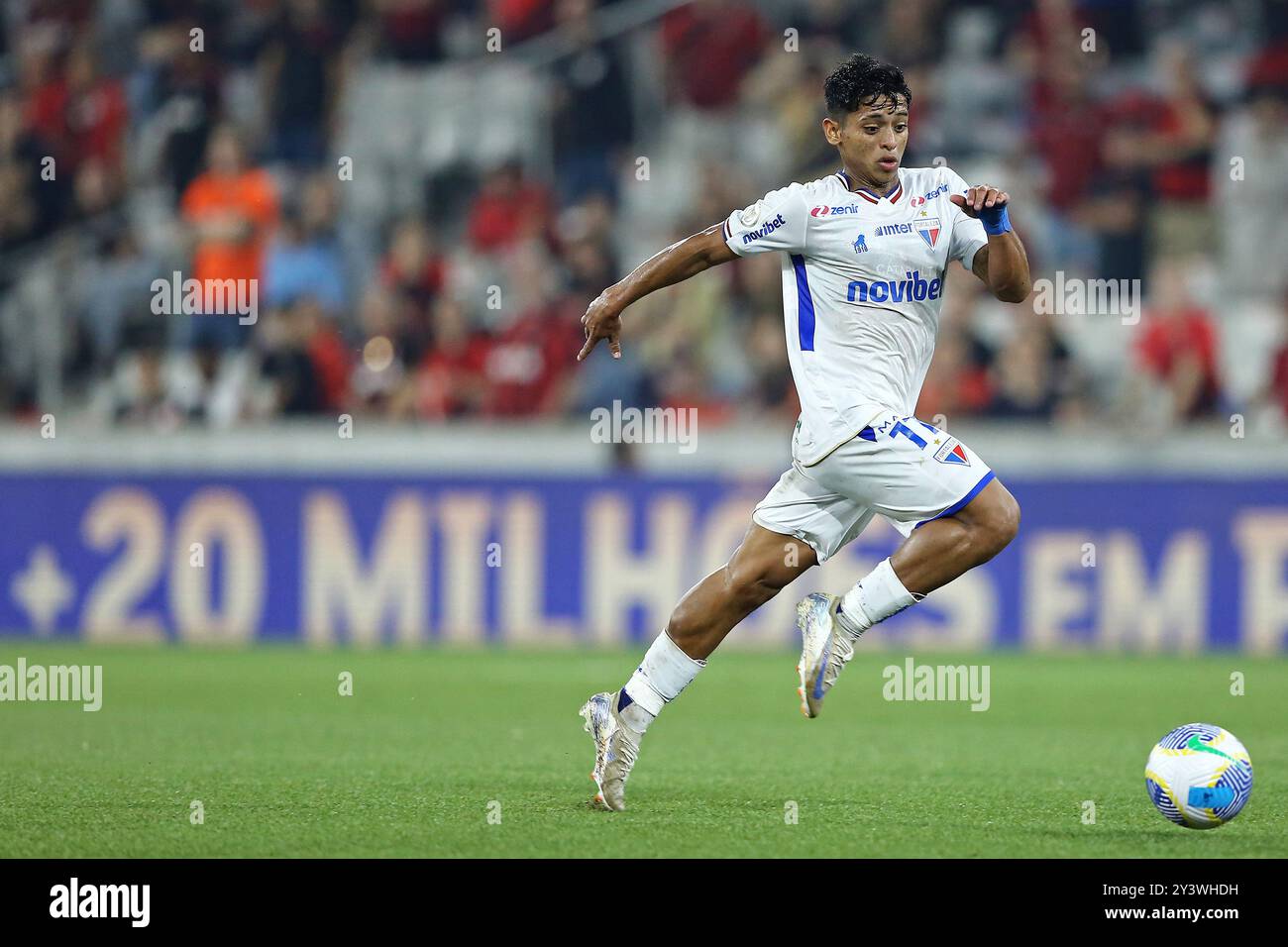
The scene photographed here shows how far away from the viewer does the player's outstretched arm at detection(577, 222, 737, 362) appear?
6.70 meters

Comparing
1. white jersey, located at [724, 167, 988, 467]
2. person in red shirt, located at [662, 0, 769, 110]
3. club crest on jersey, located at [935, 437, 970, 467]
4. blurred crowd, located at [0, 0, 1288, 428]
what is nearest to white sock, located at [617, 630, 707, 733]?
white jersey, located at [724, 167, 988, 467]

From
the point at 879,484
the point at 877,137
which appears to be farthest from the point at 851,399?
the point at 877,137

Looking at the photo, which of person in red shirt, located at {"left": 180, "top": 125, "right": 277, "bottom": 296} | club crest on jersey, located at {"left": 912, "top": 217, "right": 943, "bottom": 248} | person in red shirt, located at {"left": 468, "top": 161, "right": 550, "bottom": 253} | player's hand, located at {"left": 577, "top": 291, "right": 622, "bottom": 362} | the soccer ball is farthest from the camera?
person in red shirt, located at {"left": 468, "top": 161, "right": 550, "bottom": 253}

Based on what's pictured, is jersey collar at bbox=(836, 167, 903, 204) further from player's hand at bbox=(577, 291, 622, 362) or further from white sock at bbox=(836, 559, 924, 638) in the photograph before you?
white sock at bbox=(836, 559, 924, 638)

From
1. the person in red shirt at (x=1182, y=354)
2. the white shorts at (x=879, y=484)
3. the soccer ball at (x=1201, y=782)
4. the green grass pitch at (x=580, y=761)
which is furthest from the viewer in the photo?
the person in red shirt at (x=1182, y=354)

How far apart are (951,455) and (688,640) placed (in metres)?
1.15

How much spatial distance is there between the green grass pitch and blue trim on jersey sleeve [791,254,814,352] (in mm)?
1691

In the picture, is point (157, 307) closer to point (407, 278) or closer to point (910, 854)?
point (407, 278)

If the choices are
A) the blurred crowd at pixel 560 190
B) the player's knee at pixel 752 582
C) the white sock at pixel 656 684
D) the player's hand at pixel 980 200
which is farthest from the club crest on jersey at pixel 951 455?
the blurred crowd at pixel 560 190

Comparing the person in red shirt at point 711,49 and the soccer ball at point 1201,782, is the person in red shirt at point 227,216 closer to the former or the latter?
the person in red shirt at point 711,49

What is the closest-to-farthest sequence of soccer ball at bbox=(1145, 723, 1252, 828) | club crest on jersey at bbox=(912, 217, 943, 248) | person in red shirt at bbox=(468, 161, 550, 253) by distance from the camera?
soccer ball at bbox=(1145, 723, 1252, 828) → club crest on jersey at bbox=(912, 217, 943, 248) → person in red shirt at bbox=(468, 161, 550, 253)

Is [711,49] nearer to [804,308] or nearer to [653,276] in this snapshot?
[804,308]

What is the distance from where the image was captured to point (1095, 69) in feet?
55.1

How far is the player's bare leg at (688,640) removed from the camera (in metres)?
6.87
